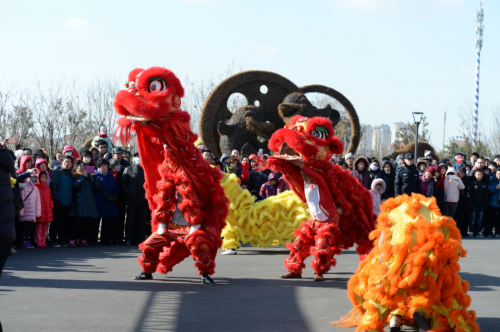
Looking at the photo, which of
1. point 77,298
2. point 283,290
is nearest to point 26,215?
point 77,298

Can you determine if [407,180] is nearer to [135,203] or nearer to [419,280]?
[135,203]

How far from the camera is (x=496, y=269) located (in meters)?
8.62

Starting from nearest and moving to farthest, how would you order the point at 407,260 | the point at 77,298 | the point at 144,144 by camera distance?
1. the point at 407,260
2. the point at 77,298
3. the point at 144,144

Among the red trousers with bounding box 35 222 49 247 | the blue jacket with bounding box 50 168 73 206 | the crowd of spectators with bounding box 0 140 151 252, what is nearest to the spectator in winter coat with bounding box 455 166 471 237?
the crowd of spectators with bounding box 0 140 151 252

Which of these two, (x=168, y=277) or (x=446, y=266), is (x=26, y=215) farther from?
(x=446, y=266)

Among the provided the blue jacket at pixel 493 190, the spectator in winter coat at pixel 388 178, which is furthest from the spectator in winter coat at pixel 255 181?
the blue jacket at pixel 493 190

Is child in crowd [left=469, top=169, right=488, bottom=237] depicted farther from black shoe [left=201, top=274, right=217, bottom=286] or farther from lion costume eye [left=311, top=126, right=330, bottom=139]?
black shoe [left=201, top=274, right=217, bottom=286]

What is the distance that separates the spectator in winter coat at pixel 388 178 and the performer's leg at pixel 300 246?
251 inches

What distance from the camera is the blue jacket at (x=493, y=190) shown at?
14133mm

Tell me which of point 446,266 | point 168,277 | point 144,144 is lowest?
point 168,277

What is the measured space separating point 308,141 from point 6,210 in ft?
12.2

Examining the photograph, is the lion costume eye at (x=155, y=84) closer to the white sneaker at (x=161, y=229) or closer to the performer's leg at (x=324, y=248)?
the white sneaker at (x=161, y=229)

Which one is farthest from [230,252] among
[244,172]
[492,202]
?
[492,202]

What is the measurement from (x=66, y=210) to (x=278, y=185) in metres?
3.83
